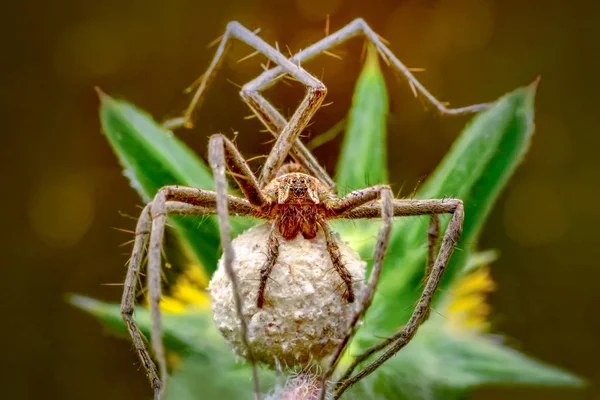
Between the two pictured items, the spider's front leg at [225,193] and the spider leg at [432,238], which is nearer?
Result: the spider's front leg at [225,193]

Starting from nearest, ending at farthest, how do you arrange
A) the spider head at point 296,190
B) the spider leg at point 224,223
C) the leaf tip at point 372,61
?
the spider leg at point 224,223
the spider head at point 296,190
the leaf tip at point 372,61

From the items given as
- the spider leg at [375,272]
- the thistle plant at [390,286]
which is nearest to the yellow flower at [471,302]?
the thistle plant at [390,286]

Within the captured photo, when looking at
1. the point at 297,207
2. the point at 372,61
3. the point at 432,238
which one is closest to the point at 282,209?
the point at 297,207

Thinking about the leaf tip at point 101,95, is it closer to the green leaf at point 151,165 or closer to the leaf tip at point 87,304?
the green leaf at point 151,165

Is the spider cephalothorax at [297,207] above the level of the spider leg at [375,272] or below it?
above

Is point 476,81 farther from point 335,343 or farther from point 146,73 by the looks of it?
point 335,343

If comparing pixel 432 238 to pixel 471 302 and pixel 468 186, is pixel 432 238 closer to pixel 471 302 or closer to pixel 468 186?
pixel 468 186

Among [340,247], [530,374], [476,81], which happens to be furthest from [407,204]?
[476,81]
